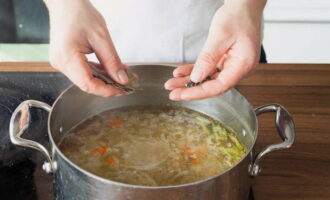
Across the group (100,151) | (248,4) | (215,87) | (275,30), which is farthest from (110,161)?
(275,30)

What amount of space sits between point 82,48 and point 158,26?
474 mm

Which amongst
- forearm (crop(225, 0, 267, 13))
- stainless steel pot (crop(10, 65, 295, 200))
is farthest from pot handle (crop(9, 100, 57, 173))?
forearm (crop(225, 0, 267, 13))

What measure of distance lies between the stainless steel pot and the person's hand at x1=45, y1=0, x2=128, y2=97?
84 mm

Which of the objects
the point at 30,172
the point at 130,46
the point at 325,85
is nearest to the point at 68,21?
the point at 30,172

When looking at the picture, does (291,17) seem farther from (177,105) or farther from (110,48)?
(110,48)

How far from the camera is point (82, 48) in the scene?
0.82m

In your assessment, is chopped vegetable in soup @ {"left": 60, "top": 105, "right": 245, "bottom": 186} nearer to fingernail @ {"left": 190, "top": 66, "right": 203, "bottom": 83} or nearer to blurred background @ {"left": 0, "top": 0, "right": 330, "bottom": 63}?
fingernail @ {"left": 190, "top": 66, "right": 203, "bottom": 83}

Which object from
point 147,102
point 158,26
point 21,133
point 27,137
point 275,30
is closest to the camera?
point 21,133

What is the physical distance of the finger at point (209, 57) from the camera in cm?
83

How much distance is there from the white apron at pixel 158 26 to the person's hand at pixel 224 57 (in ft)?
1.05

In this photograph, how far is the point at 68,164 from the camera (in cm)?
64

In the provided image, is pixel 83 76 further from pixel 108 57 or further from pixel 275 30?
pixel 275 30

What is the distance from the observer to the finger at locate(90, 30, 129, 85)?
2.69 feet

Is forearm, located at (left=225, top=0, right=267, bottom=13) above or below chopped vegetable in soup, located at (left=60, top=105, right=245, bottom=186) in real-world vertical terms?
above
